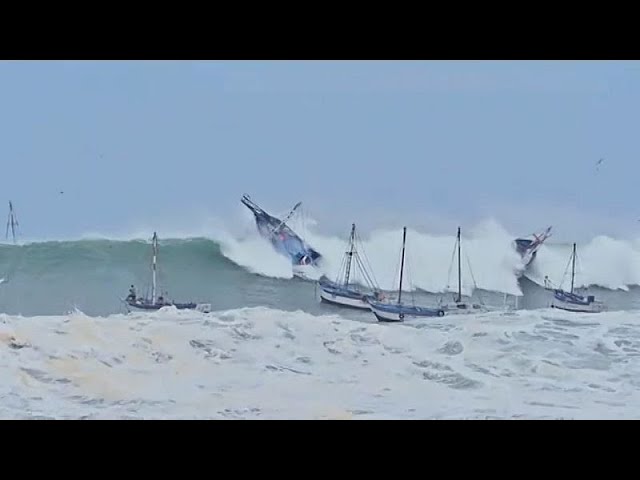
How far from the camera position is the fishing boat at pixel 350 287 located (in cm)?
333

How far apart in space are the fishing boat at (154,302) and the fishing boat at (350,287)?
1.40 feet

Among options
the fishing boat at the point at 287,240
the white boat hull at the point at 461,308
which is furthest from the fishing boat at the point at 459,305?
the fishing boat at the point at 287,240

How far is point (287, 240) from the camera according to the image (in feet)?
10.9

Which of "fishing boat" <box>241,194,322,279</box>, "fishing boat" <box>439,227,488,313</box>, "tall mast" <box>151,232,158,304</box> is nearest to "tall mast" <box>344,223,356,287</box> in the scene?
"fishing boat" <box>241,194,322,279</box>

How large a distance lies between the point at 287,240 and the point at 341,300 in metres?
0.29

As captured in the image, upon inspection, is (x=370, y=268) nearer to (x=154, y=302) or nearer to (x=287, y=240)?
(x=287, y=240)

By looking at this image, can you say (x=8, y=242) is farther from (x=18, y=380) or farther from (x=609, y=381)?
(x=609, y=381)

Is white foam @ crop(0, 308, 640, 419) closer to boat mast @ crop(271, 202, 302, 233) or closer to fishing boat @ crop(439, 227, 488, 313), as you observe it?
fishing boat @ crop(439, 227, 488, 313)

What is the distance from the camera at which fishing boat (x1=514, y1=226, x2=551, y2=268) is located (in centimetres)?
332

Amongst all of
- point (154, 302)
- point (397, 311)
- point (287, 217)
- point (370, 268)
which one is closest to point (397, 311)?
point (397, 311)

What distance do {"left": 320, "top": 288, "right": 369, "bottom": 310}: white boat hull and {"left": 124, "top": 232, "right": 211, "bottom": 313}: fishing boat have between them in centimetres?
41

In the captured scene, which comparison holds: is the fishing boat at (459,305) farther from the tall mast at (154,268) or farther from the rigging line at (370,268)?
the tall mast at (154,268)
